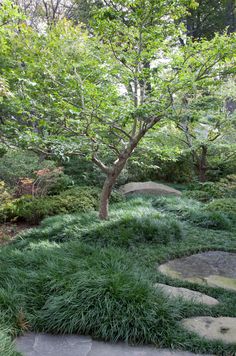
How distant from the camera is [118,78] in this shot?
15.1 feet

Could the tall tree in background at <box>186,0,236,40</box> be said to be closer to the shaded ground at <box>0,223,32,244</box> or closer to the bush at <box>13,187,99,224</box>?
the bush at <box>13,187,99,224</box>

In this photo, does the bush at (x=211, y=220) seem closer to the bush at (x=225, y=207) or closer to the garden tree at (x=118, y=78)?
the bush at (x=225, y=207)

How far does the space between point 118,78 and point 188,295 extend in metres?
3.29

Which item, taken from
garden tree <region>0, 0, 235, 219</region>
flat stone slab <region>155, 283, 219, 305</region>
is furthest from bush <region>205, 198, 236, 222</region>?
flat stone slab <region>155, 283, 219, 305</region>

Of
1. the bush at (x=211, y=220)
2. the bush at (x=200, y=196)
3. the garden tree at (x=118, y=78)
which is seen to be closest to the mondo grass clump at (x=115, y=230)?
the garden tree at (x=118, y=78)

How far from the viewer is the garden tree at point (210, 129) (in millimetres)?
7820

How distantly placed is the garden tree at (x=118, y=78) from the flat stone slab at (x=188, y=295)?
2.13 meters

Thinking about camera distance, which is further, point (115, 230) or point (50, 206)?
point (50, 206)

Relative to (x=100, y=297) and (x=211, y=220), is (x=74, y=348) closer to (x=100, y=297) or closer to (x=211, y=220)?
(x=100, y=297)

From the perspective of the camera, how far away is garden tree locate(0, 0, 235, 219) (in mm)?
3957

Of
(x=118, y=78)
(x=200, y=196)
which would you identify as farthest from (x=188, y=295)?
(x=200, y=196)

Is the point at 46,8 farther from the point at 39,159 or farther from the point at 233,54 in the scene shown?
the point at 233,54

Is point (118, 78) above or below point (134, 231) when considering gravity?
above

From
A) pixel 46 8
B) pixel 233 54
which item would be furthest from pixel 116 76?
pixel 46 8
